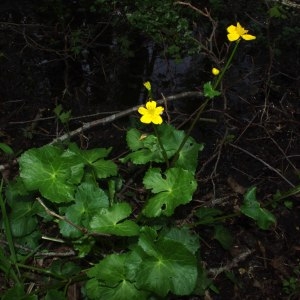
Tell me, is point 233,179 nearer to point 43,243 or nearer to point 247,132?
point 247,132

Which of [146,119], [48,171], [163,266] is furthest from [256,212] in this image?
[48,171]

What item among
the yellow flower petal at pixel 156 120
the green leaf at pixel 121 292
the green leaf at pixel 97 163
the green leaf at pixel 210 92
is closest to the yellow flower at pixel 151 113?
the yellow flower petal at pixel 156 120

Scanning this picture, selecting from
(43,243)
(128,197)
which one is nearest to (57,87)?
(128,197)

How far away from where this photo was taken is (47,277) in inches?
74.7

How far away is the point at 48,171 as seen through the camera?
170 cm

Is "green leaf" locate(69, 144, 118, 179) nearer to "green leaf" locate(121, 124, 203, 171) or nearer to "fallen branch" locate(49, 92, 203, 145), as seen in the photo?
"green leaf" locate(121, 124, 203, 171)

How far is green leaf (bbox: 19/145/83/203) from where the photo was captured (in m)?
1.66

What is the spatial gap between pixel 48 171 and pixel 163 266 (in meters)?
0.66

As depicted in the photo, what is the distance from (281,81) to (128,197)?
1.75 metres

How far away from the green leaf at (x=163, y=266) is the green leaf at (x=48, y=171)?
405 millimetres

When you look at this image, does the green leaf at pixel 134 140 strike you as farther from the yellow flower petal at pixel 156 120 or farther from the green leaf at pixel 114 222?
the yellow flower petal at pixel 156 120

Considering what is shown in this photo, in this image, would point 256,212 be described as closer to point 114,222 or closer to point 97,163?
point 114,222

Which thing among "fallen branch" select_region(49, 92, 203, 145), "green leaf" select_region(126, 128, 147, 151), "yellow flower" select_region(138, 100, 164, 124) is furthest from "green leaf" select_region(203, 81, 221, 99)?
"fallen branch" select_region(49, 92, 203, 145)

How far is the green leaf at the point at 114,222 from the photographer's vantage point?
1563mm
